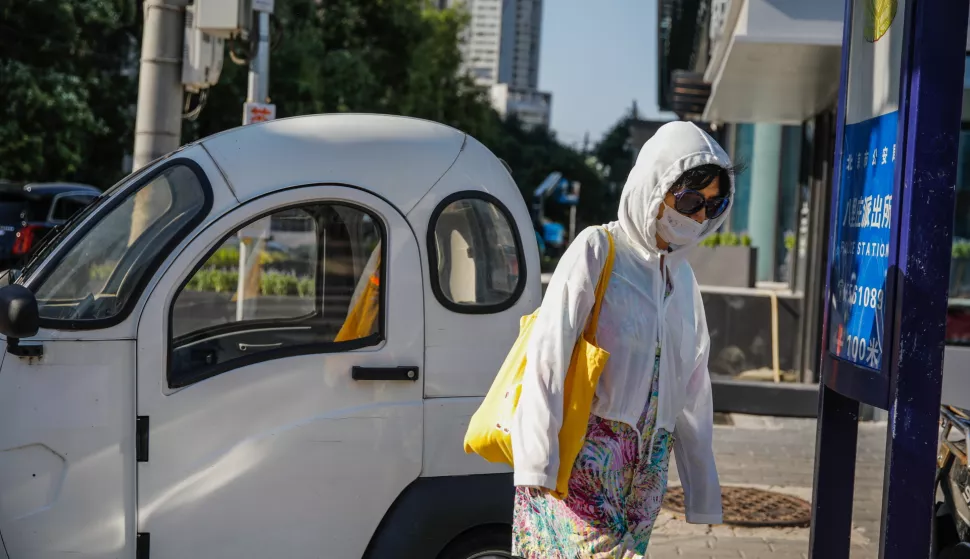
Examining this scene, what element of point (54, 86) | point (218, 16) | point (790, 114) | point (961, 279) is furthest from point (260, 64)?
point (54, 86)

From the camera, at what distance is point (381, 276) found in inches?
156

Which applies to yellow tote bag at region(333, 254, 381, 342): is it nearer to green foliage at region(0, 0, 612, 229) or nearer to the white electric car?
the white electric car

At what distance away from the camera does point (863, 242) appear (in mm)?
3279

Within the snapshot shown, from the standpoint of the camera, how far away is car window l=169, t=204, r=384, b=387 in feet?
13.0

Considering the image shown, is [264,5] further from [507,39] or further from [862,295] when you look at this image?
[507,39]

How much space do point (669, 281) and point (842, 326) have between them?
68 centimetres

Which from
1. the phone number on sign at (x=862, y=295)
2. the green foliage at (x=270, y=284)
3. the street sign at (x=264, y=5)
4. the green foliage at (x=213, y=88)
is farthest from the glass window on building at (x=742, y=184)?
the phone number on sign at (x=862, y=295)

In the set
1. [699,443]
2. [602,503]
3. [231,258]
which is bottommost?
[602,503]

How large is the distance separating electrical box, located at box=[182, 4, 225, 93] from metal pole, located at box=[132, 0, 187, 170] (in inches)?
1.9

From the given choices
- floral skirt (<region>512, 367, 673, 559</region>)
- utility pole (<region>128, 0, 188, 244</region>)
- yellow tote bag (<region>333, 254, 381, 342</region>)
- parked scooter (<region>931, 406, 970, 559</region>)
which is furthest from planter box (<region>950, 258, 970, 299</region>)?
floral skirt (<region>512, 367, 673, 559</region>)

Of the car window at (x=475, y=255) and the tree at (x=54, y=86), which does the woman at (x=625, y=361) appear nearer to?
the car window at (x=475, y=255)

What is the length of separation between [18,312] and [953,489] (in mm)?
3114

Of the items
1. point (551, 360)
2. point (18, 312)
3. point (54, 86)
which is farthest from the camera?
point (54, 86)

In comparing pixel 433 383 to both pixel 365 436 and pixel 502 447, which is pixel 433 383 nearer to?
pixel 365 436
